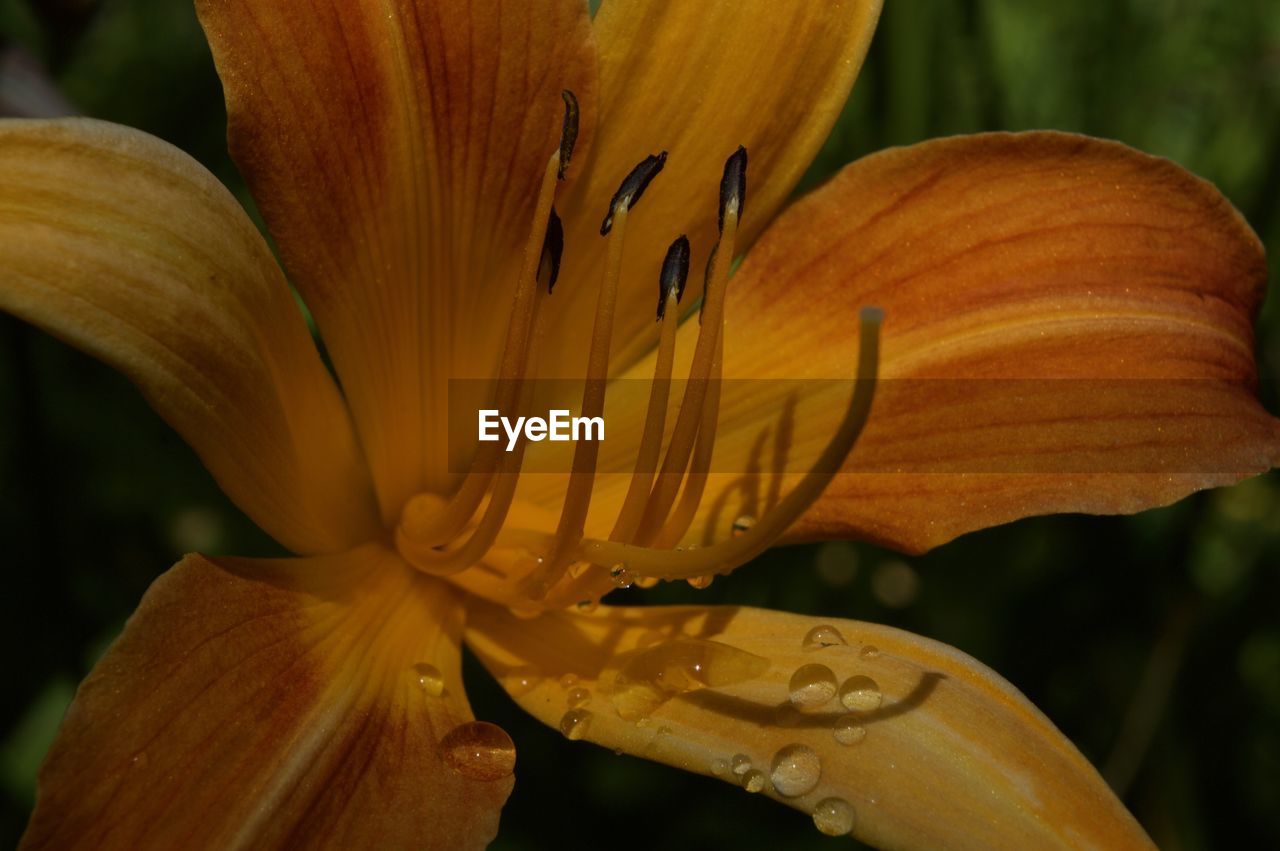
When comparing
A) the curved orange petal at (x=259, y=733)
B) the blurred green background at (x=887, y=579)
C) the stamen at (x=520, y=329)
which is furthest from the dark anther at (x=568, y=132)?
the blurred green background at (x=887, y=579)

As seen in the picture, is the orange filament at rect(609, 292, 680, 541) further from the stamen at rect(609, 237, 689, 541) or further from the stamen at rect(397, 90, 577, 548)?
the stamen at rect(397, 90, 577, 548)

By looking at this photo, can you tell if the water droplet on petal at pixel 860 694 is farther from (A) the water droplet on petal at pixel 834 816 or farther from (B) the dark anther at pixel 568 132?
(B) the dark anther at pixel 568 132

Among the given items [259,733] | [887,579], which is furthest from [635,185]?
[887,579]

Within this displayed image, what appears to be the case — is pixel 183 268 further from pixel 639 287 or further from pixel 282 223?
pixel 639 287

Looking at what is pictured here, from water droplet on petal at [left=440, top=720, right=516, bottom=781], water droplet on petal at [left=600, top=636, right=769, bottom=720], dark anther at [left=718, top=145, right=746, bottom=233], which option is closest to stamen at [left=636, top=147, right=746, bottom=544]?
dark anther at [left=718, top=145, right=746, bottom=233]

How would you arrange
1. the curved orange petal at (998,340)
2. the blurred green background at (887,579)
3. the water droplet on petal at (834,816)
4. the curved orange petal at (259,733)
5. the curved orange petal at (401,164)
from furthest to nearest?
the blurred green background at (887,579), the curved orange petal at (998,340), the curved orange petal at (401,164), the water droplet on petal at (834,816), the curved orange petal at (259,733)

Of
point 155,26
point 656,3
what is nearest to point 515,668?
point 656,3

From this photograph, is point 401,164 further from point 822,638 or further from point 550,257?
point 822,638
